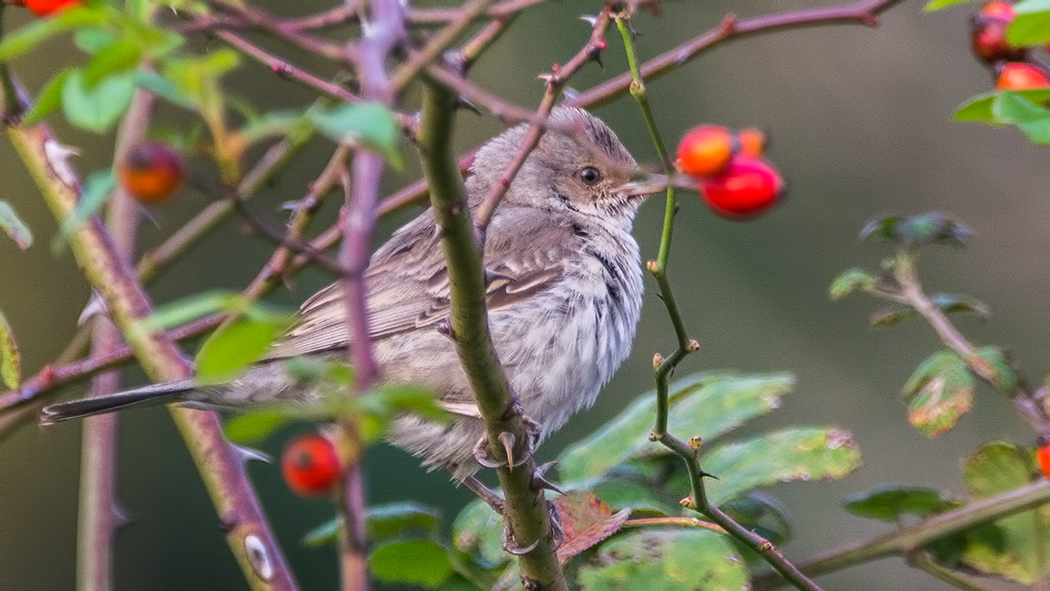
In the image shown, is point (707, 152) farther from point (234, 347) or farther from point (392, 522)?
point (392, 522)

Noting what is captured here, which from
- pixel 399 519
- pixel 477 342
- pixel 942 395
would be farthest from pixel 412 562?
pixel 942 395

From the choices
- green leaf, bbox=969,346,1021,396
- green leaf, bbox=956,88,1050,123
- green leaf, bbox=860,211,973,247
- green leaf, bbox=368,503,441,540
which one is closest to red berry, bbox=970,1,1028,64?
green leaf, bbox=956,88,1050,123

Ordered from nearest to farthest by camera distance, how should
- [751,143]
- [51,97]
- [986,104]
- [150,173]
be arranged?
1. [150,173]
2. [51,97]
3. [751,143]
4. [986,104]

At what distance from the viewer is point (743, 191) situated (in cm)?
162

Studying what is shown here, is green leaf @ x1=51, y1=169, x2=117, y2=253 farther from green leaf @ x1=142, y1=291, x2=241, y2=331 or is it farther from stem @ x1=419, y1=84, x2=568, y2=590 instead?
stem @ x1=419, y1=84, x2=568, y2=590

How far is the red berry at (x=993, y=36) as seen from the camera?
8.24 ft

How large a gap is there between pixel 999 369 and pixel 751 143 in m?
1.52

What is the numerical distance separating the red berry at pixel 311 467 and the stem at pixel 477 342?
0.52 metres

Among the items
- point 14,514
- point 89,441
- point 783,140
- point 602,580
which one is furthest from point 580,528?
point 783,140

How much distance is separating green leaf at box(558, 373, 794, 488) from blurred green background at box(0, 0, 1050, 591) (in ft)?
10.4

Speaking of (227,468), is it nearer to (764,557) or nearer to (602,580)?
(602,580)

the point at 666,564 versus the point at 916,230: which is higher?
the point at 916,230

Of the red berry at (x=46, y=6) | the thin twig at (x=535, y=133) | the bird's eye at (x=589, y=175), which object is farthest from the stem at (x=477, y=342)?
the bird's eye at (x=589, y=175)

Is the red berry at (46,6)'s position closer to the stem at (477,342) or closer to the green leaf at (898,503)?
the stem at (477,342)
